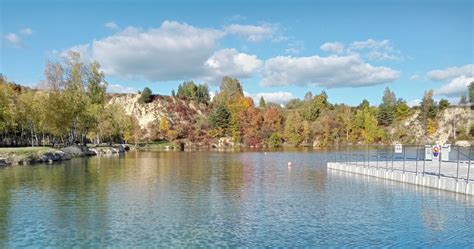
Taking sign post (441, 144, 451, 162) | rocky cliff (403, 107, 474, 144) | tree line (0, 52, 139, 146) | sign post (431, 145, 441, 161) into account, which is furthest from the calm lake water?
rocky cliff (403, 107, 474, 144)

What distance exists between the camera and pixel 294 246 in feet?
65.2

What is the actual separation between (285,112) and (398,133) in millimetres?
49100

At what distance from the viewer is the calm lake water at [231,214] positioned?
69.7ft

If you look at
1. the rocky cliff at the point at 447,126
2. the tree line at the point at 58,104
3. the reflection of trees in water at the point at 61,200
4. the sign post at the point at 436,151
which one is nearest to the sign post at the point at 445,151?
the sign post at the point at 436,151

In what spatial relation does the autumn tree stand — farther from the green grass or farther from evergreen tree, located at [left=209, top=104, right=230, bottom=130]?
the green grass

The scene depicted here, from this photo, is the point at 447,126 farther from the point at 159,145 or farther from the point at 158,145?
the point at 158,145

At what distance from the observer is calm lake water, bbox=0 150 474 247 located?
21.2m

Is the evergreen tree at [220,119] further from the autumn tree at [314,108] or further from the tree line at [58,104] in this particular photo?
the tree line at [58,104]

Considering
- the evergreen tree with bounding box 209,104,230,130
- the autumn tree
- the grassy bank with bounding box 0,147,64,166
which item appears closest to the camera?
the grassy bank with bounding box 0,147,64,166

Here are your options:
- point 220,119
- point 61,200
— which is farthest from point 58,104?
point 220,119

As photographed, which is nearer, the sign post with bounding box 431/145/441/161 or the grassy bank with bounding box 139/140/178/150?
the sign post with bounding box 431/145/441/161

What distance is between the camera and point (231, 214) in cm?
2744

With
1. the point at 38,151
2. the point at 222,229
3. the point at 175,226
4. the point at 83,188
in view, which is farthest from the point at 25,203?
the point at 38,151

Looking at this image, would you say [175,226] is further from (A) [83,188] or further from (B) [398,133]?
(B) [398,133]
